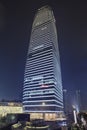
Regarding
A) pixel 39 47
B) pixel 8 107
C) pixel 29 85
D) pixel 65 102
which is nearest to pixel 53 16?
pixel 39 47

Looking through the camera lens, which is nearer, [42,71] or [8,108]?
[8,108]

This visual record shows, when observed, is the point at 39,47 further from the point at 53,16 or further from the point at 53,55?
the point at 53,16

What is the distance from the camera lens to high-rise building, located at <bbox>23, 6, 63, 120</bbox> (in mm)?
126312

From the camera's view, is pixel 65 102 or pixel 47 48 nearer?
pixel 47 48

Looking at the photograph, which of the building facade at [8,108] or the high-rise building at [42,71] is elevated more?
the high-rise building at [42,71]

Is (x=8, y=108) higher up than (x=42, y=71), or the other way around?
(x=42, y=71)

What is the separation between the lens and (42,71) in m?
138

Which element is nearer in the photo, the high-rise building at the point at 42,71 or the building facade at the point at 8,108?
the building facade at the point at 8,108

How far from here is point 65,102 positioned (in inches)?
6850

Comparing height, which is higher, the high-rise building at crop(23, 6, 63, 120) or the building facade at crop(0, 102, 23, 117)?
the high-rise building at crop(23, 6, 63, 120)

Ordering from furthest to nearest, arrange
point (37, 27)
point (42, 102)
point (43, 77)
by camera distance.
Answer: point (37, 27)
point (43, 77)
point (42, 102)

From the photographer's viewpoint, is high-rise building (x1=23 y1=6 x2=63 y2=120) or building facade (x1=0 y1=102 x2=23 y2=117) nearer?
building facade (x1=0 y1=102 x2=23 y2=117)

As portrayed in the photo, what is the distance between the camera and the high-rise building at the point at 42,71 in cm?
12631

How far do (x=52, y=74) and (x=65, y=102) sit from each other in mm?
53843
